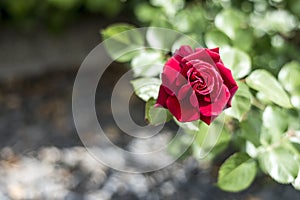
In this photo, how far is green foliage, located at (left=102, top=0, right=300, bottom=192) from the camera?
1161mm

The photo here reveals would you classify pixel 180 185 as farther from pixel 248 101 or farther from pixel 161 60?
pixel 248 101

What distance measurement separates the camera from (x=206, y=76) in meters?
0.92

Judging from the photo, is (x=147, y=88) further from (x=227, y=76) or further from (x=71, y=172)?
(x=71, y=172)

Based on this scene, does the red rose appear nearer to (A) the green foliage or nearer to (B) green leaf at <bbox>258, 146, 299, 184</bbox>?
(A) the green foliage

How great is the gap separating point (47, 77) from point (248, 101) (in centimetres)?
189

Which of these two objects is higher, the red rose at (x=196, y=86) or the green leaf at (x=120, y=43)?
the green leaf at (x=120, y=43)

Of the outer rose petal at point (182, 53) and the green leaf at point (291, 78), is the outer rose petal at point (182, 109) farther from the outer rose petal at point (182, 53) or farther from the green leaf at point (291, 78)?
the green leaf at point (291, 78)

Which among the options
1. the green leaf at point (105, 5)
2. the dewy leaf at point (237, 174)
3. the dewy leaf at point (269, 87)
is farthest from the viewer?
the green leaf at point (105, 5)

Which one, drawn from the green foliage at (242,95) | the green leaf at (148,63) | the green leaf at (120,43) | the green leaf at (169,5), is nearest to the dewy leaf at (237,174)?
the green foliage at (242,95)

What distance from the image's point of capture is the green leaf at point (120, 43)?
141 cm

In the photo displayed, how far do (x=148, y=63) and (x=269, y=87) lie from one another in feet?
1.06

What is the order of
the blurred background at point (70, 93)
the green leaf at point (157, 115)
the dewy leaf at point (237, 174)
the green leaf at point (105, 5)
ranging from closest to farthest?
the green leaf at point (157, 115) → the dewy leaf at point (237, 174) → the blurred background at point (70, 93) → the green leaf at point (105, 5)

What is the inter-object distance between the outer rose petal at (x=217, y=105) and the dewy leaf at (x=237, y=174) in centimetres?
Answer: 37

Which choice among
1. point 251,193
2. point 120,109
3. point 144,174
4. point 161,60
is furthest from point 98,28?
point 161,60
